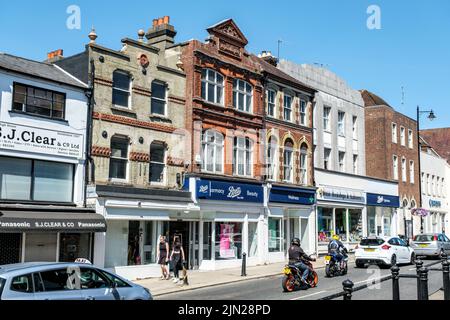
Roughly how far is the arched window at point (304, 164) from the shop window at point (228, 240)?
6.46 m

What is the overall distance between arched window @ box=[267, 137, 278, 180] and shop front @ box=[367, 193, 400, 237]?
11.5 meters

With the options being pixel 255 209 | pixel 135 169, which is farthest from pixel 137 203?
pixel 255 209

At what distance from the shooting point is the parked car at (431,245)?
29188mm

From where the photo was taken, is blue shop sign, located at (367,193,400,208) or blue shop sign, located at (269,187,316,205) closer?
blue shop sign, located at (269,187,316,205)

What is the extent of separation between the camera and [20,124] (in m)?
18.1

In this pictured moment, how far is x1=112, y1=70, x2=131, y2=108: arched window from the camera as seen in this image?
21.5m

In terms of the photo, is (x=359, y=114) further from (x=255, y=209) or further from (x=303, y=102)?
(x=255, y=209)

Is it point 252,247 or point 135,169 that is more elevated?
point 135,169

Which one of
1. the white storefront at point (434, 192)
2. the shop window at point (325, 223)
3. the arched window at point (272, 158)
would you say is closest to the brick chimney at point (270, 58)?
the arched window at point (272, 158)

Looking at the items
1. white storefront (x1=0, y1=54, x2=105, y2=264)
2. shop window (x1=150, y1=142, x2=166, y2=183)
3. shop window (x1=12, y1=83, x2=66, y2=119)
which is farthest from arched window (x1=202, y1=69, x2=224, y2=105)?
shop window (x1=12, y1=83, x2=66, y2=119)

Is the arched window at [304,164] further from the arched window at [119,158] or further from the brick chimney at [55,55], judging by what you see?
the brick chimney at [55,55]

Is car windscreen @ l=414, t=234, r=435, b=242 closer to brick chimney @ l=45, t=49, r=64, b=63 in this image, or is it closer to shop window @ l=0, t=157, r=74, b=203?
shop window @ l=0, t=157, r=74, b=203

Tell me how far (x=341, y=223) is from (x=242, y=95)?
12.9 meters

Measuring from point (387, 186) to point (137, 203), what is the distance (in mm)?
25792
